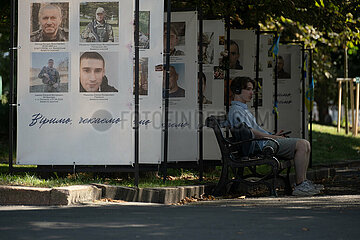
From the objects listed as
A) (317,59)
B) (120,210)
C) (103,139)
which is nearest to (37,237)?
(120,210)

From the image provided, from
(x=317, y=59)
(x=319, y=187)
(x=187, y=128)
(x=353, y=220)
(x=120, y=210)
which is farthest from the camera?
(x=317, y=59)

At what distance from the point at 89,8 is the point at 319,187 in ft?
13.5

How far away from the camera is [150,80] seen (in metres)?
10.9

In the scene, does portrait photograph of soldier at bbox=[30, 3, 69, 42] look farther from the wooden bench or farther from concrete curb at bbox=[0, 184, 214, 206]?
the wooden bench

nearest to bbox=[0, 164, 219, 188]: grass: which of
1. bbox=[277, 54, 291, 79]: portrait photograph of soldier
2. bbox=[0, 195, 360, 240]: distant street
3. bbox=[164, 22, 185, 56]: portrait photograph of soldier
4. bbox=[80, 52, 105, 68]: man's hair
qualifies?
bbox=[0, 195, 360, 240]: distant street

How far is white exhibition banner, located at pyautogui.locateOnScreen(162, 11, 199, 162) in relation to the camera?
40.2 ft

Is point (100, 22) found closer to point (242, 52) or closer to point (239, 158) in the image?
point (239, 158)

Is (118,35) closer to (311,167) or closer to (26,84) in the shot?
(26,84)

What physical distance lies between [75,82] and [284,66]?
23.4 ft

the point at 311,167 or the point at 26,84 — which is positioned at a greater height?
the point at 26,84

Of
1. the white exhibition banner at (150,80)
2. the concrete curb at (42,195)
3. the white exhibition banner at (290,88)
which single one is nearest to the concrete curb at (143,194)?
the concrete curb at (42,195)

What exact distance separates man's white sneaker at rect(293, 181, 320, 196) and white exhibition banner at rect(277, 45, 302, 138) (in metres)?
5.45

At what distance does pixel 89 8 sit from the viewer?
10344mm

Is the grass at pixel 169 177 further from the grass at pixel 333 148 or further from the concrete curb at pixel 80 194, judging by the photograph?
the concrete curb at pixel 80 194
